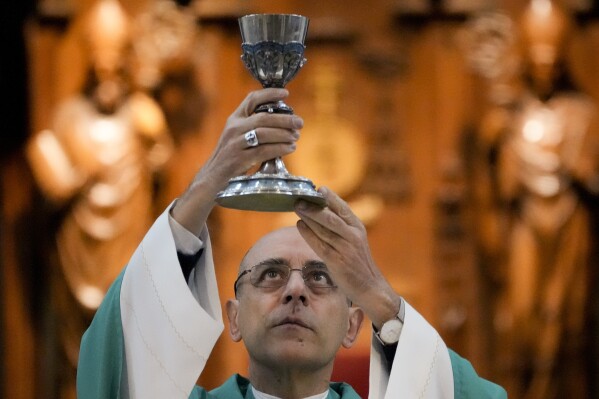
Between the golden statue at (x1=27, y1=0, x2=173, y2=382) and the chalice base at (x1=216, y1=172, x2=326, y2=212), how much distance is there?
358cm

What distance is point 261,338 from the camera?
385 cm

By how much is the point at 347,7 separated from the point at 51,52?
1.47m

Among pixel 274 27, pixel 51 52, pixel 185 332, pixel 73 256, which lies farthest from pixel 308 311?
pixel 51 52

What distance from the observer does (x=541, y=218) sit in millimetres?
7090

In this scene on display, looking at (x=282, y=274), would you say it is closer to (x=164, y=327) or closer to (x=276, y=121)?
(x=164, y=327)

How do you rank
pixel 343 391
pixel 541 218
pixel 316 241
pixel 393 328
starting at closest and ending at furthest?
pixel 316 241, pixel 393 328, pixel 343 391, pixel 541 218

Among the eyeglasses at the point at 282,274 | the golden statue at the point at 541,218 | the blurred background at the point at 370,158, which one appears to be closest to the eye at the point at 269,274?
the eyeglasses at the point at 282,274

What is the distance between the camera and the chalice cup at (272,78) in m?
3.38

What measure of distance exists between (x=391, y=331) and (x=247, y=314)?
0.43m

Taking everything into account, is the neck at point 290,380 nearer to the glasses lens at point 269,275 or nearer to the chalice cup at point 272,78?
the glasses lens at point 269,275

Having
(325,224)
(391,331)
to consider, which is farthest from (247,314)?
(325,224)

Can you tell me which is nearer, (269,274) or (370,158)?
(269,274)

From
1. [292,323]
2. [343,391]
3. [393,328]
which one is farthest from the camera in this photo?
[343,391]

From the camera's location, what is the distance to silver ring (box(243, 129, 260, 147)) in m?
3.40
